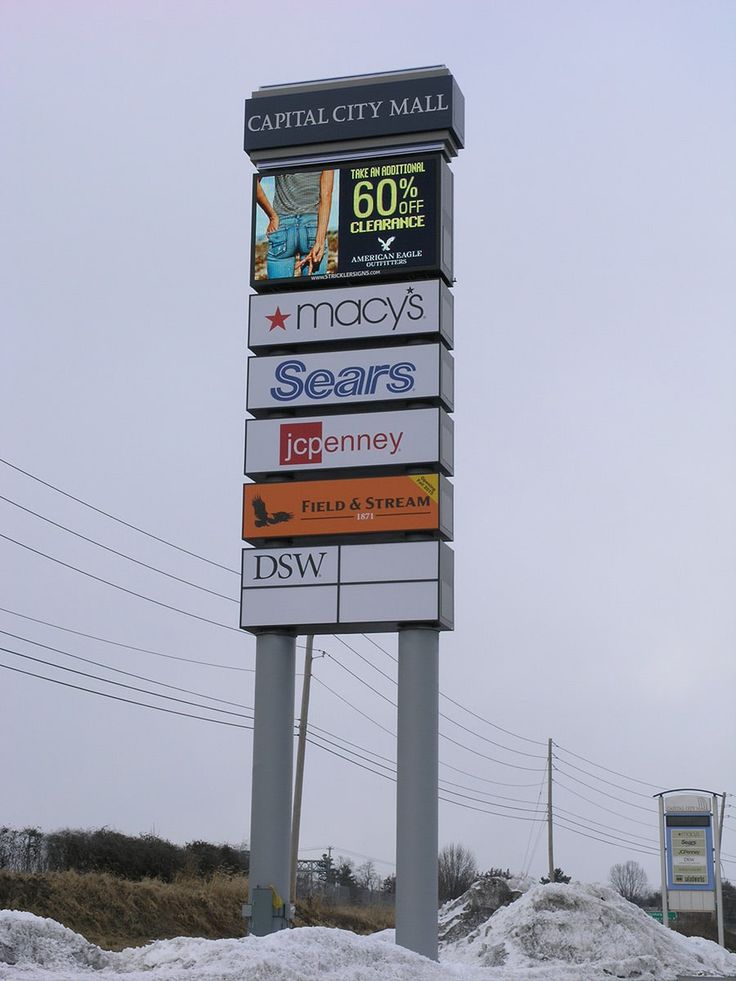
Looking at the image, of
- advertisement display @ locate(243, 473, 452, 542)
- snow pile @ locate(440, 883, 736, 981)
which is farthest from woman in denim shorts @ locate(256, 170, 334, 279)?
snow pile @ locate(440, 883, 736, 981)

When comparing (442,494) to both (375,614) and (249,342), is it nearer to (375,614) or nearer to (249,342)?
(375,614)

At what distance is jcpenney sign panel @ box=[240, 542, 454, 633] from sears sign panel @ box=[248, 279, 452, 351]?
15.5 feet

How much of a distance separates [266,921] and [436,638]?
6575 millimetres

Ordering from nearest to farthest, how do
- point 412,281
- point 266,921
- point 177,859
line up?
point 266,921 < point 412,281 < point 177,859

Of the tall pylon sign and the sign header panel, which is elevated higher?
the sign header panel

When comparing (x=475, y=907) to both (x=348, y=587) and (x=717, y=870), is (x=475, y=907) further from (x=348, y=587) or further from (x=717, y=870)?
(x=348, y=587)

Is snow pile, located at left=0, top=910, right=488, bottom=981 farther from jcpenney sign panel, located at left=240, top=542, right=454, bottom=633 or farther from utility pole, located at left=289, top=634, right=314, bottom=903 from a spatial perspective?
utility pole, located at left=289, top=634, right=314, bottom=903

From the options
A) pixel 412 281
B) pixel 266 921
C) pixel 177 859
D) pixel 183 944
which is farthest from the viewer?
pixel 177 859

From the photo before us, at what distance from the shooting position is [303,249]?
3105cm

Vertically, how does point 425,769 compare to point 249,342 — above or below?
below

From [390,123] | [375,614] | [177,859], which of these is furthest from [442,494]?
[177,859]

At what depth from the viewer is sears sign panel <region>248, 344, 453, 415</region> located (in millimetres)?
29578

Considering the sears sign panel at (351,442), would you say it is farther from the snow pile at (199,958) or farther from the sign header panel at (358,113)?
the snow pile at (199,958)

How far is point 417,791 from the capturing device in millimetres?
27625
